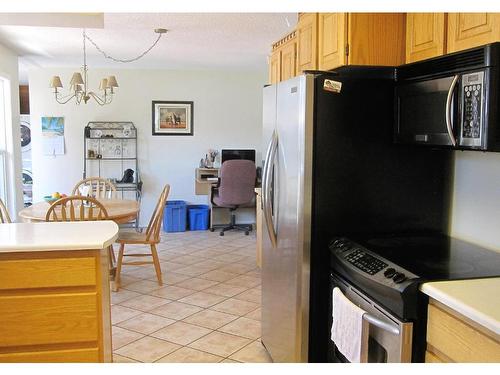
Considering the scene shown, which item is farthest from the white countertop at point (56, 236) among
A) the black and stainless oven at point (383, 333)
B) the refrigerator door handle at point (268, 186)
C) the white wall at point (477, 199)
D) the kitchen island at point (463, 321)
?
the white wall at point (477, 199)

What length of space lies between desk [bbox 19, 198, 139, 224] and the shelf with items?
2.52 meters

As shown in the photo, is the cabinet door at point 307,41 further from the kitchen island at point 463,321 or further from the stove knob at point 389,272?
the kitchen island at point 463,321

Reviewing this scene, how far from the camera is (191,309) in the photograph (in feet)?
12.1

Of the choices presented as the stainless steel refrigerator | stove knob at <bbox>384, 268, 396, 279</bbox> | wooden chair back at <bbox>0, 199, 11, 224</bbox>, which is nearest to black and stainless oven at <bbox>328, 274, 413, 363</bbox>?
stove knob at <bbox>384, 268, 396, 279</bbox>

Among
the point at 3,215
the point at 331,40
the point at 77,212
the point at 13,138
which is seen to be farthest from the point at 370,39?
the point at 13,138

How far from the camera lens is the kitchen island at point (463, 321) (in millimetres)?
1317

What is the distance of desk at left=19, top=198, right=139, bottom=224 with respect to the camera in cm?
387

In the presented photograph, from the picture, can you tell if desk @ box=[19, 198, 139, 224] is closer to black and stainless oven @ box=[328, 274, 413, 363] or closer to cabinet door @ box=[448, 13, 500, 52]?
black and stainless oven @ box=[328, 274, 413, 363]

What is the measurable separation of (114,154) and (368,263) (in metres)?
5.66

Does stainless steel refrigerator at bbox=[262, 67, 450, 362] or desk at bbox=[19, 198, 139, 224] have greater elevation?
stainless steel refrigerator at bbox=[262, 67, 450, 362]

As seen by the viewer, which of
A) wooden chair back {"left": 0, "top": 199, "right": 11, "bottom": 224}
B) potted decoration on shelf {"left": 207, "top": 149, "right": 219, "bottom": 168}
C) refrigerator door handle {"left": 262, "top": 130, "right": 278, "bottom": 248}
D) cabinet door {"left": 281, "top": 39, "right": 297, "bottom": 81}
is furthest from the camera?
potted decoration on shelf {"left": 207, "top": 149, "right": 219, "bottom": 168}

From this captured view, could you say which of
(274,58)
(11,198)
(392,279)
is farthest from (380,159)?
(11,198)

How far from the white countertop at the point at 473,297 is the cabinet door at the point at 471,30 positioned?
2.69 ft

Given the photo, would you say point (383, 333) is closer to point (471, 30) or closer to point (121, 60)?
point (471, 30)
